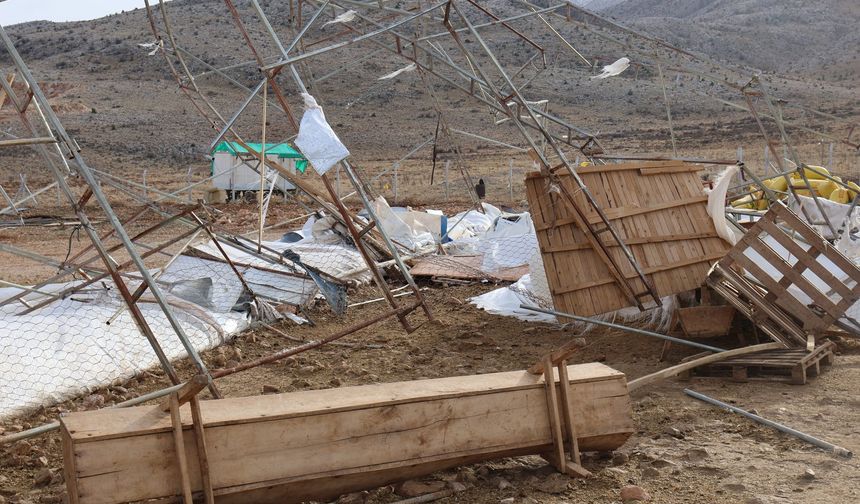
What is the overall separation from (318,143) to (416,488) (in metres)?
2.77

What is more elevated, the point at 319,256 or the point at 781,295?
the point at 319,256

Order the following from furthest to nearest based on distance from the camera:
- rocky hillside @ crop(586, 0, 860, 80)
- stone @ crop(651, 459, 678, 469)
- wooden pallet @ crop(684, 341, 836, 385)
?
rocky hillside @ crop(586, 0, 860, 80) → wooden pallet @ crop(684, 341, 836, 385) → stone @ crop(651, 459, 678, 469)

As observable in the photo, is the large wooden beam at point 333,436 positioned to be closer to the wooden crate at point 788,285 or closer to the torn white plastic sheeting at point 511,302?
the wooden crate at point 788,285

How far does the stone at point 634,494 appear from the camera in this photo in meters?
4.17

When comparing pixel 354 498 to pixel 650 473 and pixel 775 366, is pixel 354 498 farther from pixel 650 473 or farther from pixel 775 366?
pixel 775 366

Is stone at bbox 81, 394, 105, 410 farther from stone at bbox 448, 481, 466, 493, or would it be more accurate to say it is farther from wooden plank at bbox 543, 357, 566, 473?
wooden plank at bbox 543, 357, 566, 473

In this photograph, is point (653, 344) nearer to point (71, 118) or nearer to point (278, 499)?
point (278, 499)

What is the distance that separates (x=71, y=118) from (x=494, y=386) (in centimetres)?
4053

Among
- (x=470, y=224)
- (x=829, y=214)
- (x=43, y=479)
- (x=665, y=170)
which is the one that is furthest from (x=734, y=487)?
(x=470, y=224)

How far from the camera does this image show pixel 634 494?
418cm

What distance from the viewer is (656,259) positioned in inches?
298

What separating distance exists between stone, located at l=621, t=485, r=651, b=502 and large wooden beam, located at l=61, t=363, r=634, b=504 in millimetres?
330

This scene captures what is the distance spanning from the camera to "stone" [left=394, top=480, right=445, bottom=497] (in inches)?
170

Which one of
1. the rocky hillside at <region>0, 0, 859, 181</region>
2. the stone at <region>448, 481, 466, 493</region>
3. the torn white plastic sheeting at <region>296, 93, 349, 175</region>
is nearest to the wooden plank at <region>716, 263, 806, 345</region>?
the torn white plastic sheeting at <region>296, 93, 349, 175</region>
